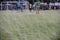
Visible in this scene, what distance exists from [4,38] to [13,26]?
0.47 ft

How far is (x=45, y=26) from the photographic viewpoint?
41.6 inches

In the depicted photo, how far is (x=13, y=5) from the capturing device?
1.15 metres

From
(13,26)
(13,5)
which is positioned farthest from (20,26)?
(13,5)

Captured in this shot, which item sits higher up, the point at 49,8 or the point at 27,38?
the point at 49,8

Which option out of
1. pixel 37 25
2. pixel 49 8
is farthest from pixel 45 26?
pixel 49 8

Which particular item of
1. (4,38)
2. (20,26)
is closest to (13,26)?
(20,26)

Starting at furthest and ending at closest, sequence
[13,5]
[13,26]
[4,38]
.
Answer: [13,5] < [13,26] < [4,38]

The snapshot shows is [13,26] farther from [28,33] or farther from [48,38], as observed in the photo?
[48,38]

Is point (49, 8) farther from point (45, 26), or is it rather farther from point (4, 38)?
point (4, 38)

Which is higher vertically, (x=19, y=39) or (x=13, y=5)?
(x=13, y=5)

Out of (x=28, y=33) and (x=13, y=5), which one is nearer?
(x=28, y=33)

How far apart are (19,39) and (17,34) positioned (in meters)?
0.05

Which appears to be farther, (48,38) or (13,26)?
(13,26)

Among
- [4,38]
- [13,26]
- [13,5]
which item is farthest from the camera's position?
[13,5]
